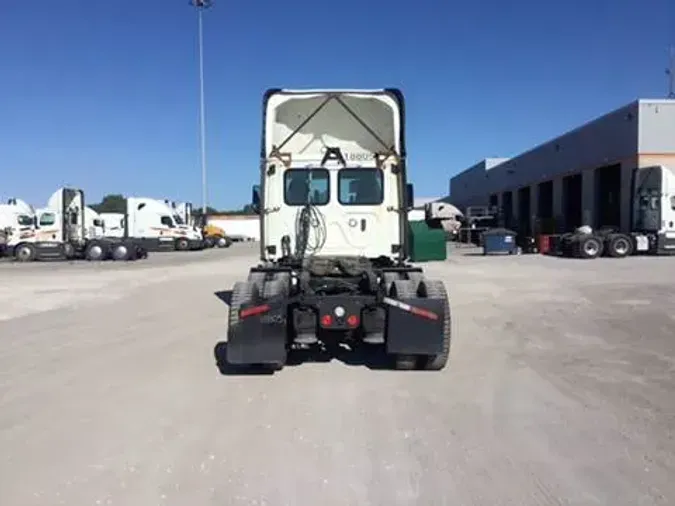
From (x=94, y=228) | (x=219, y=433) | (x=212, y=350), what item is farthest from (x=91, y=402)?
(x=94, y=228)

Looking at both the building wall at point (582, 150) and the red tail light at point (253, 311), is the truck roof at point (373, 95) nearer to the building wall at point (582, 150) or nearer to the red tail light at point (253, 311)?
the red tail light at point (253, 311)

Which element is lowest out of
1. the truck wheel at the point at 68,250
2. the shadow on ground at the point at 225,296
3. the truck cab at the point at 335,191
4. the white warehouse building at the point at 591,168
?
the shadow on ground at the point at 225,296

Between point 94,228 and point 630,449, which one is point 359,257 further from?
point 94,228

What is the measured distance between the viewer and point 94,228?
149 ft

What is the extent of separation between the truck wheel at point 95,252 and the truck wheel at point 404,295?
32.2 metres

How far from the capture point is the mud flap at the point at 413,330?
8.27 m

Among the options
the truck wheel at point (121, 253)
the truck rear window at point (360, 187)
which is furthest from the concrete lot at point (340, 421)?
the truck wheel at point (121, 253)

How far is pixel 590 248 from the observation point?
33.8 meters

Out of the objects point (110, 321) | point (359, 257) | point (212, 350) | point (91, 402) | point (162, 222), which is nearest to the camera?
point (91, 402)

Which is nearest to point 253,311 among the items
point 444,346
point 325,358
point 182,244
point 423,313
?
point 325,358

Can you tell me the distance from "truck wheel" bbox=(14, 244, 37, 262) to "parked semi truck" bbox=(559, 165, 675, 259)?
27.7 meters

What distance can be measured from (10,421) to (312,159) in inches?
242

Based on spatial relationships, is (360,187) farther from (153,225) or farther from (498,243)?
(153,225)

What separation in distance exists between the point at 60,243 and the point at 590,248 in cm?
2705
